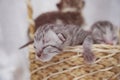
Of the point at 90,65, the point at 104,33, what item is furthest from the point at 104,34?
the point at 90,65

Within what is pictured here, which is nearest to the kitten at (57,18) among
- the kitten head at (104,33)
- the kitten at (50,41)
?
the kitten head at (104,33)

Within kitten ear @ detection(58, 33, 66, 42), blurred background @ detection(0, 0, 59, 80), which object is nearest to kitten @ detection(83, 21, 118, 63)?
kitten ear @ detection(58, 33, 66, 42)

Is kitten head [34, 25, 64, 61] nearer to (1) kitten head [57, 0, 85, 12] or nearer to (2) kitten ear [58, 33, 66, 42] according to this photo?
(2) kitten ear [58, 33, 66, 42]

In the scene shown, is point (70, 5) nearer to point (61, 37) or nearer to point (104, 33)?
point (104, 33)

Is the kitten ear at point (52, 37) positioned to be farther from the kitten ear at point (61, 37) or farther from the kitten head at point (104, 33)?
the kitten head at point (104, 33)

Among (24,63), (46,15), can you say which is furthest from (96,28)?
(24,63)

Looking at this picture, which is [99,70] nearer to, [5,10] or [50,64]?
[50,64]
